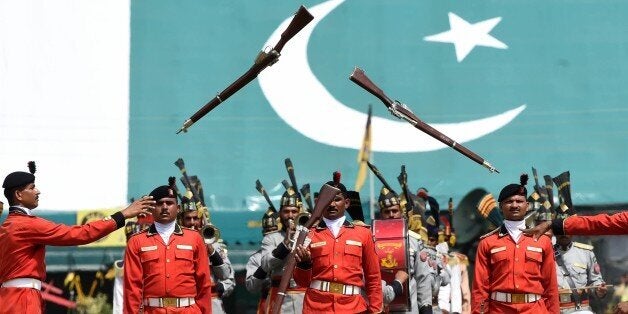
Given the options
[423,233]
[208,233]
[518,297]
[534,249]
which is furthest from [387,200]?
[518,297]

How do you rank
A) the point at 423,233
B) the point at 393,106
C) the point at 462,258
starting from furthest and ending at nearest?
the point at 462,258 < the point at 423,233 < the point at 393,106

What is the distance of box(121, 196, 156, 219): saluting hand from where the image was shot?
10.4m

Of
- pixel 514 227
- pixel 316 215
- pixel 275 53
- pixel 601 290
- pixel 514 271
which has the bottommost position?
pixel 601 290

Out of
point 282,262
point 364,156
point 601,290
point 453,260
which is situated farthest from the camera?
point 364,156

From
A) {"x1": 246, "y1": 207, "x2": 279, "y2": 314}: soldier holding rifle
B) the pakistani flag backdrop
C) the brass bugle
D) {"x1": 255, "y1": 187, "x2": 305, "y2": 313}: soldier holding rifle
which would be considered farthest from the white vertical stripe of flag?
the brass bugle

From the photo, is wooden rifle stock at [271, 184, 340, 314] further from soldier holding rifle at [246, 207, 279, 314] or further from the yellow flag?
the yellow flag

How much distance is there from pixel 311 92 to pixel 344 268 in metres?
8.92

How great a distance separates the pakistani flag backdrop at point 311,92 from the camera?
1930 centimetres

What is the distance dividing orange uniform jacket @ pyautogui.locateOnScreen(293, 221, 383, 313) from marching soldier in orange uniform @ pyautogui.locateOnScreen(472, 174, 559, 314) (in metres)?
0.95

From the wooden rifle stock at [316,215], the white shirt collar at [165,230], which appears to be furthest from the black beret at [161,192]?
the wooden rifle stock at [316,215]

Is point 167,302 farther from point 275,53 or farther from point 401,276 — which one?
point 401,276

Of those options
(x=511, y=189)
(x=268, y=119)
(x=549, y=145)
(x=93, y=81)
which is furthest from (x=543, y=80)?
(x=511, y=189)

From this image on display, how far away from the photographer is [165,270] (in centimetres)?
1104

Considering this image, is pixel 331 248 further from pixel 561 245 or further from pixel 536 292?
pixel 561 245
